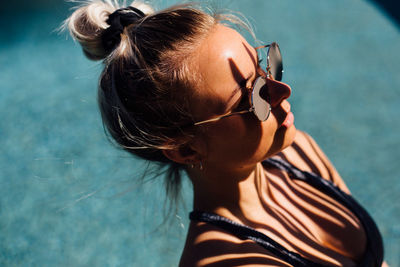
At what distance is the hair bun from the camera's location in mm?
1534

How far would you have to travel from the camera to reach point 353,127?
3678mm

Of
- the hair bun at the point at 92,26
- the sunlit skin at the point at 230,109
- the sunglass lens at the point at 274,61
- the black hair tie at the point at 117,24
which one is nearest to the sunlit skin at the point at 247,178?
the sunlit skin at the point at 230,109

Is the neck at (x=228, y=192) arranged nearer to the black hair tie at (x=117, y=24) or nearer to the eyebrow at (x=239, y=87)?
the eyebrow at (x=239, y=87)

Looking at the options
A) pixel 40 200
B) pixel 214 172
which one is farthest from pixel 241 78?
pixel 40 200

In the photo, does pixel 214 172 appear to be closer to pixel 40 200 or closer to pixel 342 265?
pixel 342 265

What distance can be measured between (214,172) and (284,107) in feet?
1.29

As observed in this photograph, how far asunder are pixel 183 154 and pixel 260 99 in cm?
38

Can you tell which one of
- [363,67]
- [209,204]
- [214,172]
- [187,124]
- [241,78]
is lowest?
[363,67]

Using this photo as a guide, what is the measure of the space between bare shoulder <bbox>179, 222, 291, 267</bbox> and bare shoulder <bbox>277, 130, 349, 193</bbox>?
0.60m

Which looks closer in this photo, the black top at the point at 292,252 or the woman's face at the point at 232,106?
the woman's face at the point at 232,106

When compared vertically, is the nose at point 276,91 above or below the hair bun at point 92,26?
below

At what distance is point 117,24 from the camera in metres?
1.43

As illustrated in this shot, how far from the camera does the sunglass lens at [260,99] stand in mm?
1340

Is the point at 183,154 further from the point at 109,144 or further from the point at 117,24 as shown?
the point at 109,144
